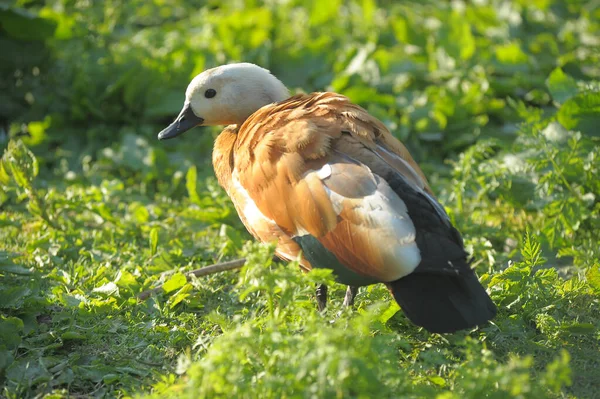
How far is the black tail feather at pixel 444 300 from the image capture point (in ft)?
10.1

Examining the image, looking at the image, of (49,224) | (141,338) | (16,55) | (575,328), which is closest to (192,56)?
(16,55)

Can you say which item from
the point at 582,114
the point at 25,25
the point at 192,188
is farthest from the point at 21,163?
the point at 582,114

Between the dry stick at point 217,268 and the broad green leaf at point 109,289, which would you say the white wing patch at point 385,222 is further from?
the broad green leaf at point 109,289

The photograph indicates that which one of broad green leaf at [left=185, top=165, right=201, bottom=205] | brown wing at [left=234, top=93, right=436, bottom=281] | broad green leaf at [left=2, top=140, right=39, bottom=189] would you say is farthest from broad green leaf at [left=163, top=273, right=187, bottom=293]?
broad green leaf at [left=2, top=140, right=39, bottom=189]

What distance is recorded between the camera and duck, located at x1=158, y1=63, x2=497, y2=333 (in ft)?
10.1

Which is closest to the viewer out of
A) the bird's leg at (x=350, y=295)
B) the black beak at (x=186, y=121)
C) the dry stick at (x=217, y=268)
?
the bird's leg at (x=350, y=295)

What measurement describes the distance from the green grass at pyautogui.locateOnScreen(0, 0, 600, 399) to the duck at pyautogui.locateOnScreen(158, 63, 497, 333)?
0.16m

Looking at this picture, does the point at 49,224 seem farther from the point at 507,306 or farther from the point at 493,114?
the point at 493,114

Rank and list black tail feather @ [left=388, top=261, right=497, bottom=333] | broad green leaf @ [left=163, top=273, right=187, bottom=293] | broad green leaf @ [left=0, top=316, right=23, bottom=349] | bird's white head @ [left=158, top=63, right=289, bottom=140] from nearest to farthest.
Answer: black tail feather @ [left=388, top=261, right=497, bottom=333] → broad green leaf @ [left=0, top=316, right=23, bottom=349] → broad green leaf @ [left=163, top=273, right=187, bottom=293] → bird's white head @ [left=158, top=63, right=289, bottom=140]

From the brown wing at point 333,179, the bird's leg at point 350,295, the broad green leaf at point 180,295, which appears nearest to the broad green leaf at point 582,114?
the brown wing at point 333,179

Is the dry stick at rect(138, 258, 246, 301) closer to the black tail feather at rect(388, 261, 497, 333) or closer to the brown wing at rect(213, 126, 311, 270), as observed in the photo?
the brown wing at rect(213, 126, 311, 270)

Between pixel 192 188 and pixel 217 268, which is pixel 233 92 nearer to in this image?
pixel 192 188

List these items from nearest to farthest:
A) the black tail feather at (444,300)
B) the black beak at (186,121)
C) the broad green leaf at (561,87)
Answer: the black tail feather at (444,300) < the black beak at (186,121) < the broad green leaf at (561,87)

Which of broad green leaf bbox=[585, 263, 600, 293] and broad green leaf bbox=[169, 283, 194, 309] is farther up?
broad green leaf bbox=[585, 263, 600, 293]
